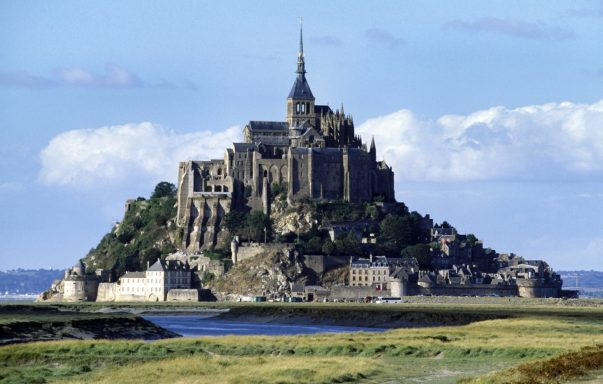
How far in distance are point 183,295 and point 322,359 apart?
11662cm

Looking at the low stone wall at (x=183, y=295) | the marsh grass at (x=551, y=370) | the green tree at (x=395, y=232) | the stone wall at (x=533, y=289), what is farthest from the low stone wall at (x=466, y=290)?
the marsh grass at (x=551, y=370)

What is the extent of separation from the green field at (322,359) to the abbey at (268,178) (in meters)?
105

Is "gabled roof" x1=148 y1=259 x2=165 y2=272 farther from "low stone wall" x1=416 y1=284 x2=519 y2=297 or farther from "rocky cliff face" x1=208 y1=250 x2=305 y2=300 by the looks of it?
"low stone wall" x1=416 y1=284 x2=519 y2=297

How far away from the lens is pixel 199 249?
190 metres

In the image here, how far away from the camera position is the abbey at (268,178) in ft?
611

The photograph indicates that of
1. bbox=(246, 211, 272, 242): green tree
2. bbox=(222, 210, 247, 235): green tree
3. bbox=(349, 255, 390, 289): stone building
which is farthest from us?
bbox=(222, 210, 247, 235): green tree

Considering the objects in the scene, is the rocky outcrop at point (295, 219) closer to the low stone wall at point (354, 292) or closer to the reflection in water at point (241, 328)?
the low stone wall at point (354, 292)

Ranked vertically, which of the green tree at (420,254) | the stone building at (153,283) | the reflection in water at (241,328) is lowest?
the reflection in water at (241,328)

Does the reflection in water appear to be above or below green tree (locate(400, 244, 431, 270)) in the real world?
below

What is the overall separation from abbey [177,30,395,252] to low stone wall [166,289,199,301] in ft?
38.2

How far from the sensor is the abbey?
18612 cm

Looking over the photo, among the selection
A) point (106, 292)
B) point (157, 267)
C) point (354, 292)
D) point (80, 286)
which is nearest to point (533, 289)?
point (354, 292)

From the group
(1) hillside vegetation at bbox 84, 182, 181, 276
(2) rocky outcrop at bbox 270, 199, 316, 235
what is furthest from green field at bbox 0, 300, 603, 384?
(1) hillside vegetation at bbox 84, 182, 181, 276

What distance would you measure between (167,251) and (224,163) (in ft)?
47.9
